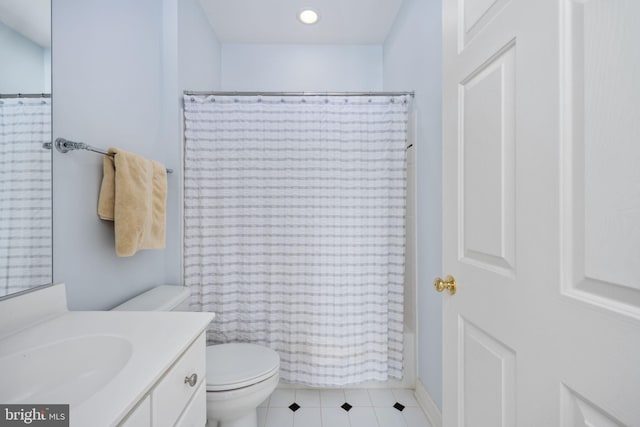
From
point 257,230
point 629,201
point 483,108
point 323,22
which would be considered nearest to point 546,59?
point 483,108

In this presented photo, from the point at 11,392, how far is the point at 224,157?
1.23 m

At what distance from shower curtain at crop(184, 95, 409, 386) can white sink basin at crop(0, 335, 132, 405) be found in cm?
90

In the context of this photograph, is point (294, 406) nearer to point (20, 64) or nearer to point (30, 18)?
point (20, 64)

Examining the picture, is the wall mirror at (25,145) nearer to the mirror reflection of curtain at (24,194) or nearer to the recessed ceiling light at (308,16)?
the mirror reflection of curtain at (24,194)

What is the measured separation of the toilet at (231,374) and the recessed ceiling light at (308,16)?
203cm

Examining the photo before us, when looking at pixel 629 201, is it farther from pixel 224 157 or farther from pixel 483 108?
pixel 224 157

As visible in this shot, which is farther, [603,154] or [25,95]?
[25,95]

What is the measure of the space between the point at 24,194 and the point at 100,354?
0.51 metres

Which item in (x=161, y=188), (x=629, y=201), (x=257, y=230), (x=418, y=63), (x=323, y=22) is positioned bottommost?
(x=257, y=230)

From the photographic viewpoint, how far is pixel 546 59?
1.69ft

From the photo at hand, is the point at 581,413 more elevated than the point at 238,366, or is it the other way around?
the point at 581,413

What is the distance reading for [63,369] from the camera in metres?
0.67

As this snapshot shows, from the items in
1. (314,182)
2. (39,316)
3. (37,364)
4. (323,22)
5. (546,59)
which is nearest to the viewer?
(546,59)

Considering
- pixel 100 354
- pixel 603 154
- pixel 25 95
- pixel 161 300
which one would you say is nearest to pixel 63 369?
pixel 100 354
